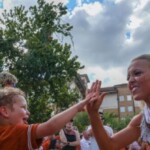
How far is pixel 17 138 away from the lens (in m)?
2.62

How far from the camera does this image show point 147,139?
2.88 metres

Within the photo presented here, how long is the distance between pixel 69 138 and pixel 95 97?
6.10m

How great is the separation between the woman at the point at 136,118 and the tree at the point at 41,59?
814 inches

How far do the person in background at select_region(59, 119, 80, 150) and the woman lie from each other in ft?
18.0

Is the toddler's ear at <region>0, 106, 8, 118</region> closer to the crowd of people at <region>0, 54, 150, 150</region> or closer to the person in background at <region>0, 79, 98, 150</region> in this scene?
the crowd of people at <region>0, 54, 150, 150</region>

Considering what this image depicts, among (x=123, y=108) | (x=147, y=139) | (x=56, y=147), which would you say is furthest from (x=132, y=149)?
(x=123, y=108)

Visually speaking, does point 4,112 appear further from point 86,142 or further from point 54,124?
point 86,142

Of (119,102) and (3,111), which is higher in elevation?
(119,102)

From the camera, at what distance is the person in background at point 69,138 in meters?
8.48

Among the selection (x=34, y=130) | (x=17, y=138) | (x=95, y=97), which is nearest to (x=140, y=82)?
(x=95, y=97)

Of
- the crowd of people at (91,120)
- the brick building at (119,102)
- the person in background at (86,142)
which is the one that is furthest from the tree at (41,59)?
the brick building at (119,102)

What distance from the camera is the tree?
24406mm

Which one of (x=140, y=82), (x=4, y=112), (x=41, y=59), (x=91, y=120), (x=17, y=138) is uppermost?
(x=41, y=59)

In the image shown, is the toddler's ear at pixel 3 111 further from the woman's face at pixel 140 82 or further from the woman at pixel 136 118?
the woman's face at pixel 140 82
